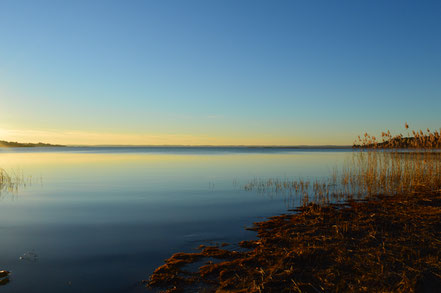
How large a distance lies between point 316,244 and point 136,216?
26.3 feet

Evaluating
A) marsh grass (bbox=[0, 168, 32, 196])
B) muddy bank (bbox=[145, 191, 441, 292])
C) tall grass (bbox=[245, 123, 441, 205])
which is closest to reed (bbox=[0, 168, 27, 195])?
marsh grass (bbox=[0, 168, 32, 196])

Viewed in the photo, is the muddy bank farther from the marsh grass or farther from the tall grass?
the marsh grass

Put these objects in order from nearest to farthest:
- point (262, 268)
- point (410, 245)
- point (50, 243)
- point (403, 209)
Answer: point (262, 268) → point (410, 245) → point (50, 243) → point (403, 209)

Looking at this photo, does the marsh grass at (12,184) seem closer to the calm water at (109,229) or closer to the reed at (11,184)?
the reed at (11,184)

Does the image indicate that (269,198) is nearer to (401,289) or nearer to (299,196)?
(299,196)

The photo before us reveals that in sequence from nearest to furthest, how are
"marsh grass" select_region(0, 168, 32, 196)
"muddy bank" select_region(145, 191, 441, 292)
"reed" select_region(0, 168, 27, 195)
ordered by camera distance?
1. "muddy bank" select_region(145, 191, 441, 292)
2. "marsh grass" select_region(0, 168, 32, 196)
3. "reed" select_region(0, 168, 27, 195)

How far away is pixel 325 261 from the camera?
609 cm


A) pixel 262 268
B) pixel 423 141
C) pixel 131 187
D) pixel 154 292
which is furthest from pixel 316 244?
pixel 131 187

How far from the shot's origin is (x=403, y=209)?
10820mm

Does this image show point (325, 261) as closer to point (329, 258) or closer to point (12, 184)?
point (329, 258)

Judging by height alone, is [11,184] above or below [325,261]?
below

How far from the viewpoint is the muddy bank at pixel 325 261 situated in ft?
16.9

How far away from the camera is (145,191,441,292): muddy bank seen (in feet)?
16.9

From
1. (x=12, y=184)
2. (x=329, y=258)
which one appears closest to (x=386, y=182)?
(x=329, y=258)
